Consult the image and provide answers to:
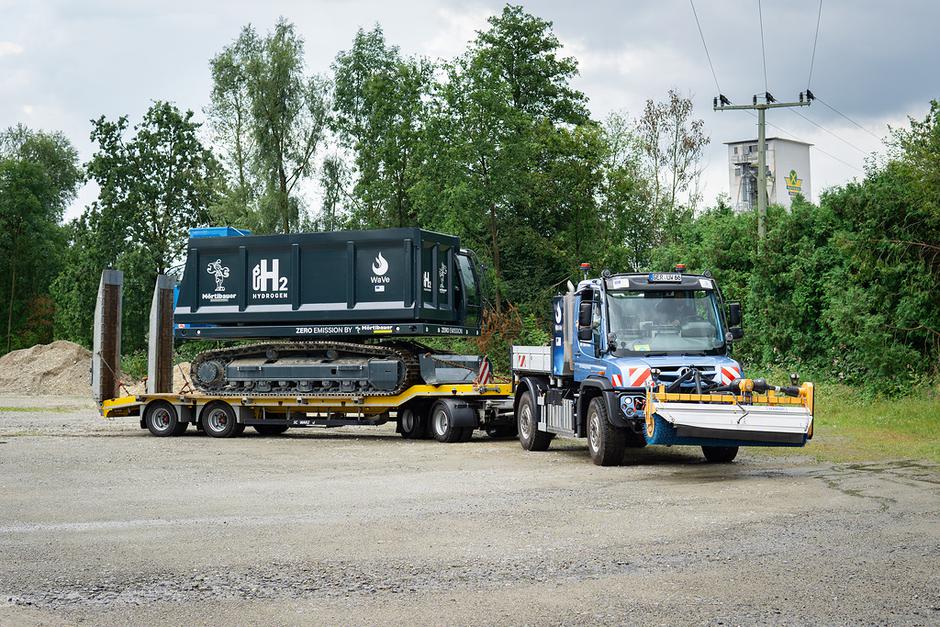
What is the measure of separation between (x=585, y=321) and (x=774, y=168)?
5442cm

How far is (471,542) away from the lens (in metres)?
8.98

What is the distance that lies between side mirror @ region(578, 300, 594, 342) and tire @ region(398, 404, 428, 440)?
6.19m

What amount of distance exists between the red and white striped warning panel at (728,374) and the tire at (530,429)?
151 inches

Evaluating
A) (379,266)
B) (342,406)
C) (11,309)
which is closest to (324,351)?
(342,406)

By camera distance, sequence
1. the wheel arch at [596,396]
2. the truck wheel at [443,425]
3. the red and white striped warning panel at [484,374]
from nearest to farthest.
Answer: the wheel arch at [596,396], the truck wheel at [443,425], the red and white striped warning panel at [484,374]

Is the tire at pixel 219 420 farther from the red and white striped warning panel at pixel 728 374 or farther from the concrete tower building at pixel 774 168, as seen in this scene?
the concrete tower building at pixel 774 168

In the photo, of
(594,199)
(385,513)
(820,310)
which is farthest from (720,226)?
(385,513)

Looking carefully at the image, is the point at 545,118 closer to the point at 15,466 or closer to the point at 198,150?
the point at 198,150

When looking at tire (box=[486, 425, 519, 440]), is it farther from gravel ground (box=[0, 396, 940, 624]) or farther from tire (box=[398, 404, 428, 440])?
gravel ground (box=[0, 396, 940, 624])

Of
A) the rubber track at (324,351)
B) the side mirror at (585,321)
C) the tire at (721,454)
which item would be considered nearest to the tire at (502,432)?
the rubber track at (324,351)

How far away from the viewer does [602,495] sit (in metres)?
11.9

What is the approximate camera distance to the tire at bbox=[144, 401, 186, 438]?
22.4 m

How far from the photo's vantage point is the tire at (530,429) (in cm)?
1734

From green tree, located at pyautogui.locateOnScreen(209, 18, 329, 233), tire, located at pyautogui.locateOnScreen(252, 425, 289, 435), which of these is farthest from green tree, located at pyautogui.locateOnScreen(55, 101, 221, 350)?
tire, located at pyautogui.locateOnScreen(252, 425, 289, 435)
